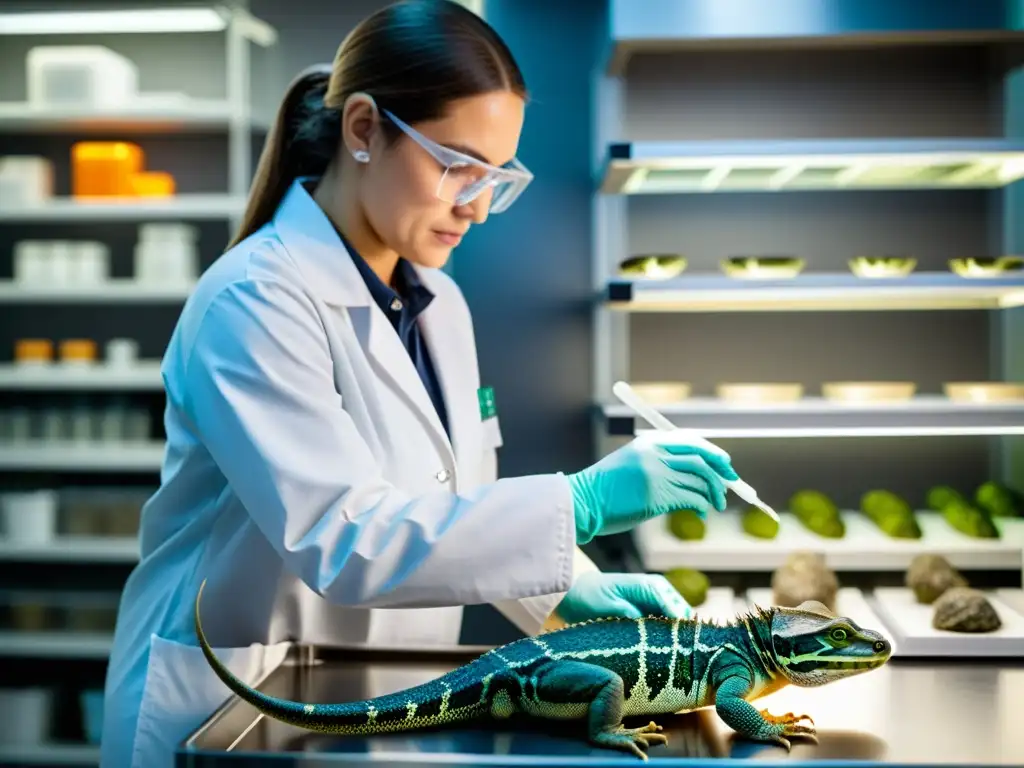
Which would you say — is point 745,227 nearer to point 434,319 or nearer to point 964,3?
point 964,3

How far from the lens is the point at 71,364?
4.13 meters

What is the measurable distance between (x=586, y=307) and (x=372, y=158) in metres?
1.99

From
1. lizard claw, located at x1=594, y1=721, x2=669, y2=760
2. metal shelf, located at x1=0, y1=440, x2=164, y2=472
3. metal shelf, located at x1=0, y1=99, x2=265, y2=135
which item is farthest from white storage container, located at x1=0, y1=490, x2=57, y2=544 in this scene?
lizard claw, located at x1=594, y1=721, x2=669, y2=760

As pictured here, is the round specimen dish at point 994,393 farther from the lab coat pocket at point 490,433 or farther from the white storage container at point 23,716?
the white storage container at point 23,716

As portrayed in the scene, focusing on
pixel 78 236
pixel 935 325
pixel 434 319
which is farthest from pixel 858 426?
pixel 78 236

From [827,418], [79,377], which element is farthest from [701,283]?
[79,377]

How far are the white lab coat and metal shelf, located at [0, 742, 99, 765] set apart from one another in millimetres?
2683

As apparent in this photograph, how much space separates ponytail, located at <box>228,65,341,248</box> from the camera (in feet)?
5.54

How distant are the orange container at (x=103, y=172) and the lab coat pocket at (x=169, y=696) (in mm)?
3087

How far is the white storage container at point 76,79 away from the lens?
4062 mm

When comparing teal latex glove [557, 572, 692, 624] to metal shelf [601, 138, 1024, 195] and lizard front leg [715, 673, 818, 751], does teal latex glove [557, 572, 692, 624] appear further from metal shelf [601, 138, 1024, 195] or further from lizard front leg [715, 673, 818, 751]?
metal shelf [601, 138, 1024, 195]

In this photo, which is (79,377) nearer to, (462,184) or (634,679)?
(462,184)

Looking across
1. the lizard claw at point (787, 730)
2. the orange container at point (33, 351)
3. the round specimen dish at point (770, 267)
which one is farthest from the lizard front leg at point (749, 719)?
the orange container at point (33, 351)

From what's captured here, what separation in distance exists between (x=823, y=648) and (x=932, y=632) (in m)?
1.00
